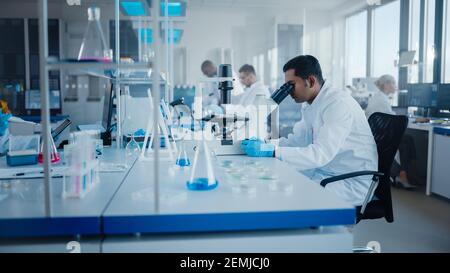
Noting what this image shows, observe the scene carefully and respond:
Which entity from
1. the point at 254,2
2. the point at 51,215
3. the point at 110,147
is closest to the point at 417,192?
the point at 110,147

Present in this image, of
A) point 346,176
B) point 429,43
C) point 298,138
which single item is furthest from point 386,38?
point 346,176

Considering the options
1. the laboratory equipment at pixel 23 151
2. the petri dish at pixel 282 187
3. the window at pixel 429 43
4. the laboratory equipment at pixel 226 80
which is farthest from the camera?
the window at pixel 429 43

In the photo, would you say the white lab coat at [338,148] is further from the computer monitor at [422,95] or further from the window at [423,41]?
the window at [423,41]

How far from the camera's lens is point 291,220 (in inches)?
45.8

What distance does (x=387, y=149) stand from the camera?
2.12 m

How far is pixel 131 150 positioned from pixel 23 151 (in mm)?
660

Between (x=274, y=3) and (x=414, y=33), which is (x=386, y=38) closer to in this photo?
(x=414, y=33)

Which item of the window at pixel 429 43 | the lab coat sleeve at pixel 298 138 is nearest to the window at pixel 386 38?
the window at pixel 429 43

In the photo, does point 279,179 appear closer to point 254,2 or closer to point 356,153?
point 356,153

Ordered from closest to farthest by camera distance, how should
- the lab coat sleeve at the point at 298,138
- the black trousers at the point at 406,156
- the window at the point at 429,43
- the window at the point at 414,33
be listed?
the lab coat sleeve at the point at 298,138, the black trousers at the point at 406,156, the window at the point at 429,43, the window at the point at 414,33

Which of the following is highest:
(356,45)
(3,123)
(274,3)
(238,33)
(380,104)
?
(274,3)

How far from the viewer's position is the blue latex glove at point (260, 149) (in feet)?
7.13

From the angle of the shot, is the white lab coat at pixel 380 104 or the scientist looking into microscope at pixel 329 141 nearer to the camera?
the scientist looking into microscope at pixel 329 141

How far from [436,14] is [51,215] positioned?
5653mm
